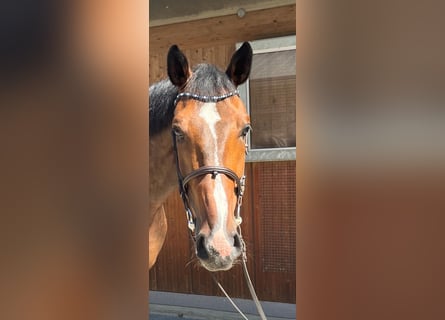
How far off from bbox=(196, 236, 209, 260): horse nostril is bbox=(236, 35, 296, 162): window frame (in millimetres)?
1218

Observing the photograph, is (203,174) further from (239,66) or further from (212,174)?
(239,66)

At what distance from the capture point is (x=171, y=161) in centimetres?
130

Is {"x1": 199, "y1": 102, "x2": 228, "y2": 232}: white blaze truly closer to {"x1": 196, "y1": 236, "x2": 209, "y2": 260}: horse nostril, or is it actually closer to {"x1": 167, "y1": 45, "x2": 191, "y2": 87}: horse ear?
{"x1": 196, "y1": 236, "x2": 209, "y2": 260}: horse nostril

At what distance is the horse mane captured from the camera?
1.18 metres

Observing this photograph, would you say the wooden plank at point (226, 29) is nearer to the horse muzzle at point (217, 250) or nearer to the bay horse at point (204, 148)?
the bay horse at point (204, 148)

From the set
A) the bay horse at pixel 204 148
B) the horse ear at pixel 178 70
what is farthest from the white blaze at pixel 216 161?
the horse ear at pixel 178 70

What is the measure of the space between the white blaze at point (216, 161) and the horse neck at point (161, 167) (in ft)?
0.70

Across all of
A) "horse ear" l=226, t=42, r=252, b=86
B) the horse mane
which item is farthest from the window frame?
the horse mane

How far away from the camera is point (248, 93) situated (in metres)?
2.28

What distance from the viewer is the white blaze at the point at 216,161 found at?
3.30ft

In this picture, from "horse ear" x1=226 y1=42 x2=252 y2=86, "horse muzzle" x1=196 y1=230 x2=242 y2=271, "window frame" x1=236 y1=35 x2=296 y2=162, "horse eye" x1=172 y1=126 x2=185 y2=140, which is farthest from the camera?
"window frame" x1=236 y1=35 x2=296 y2=162
